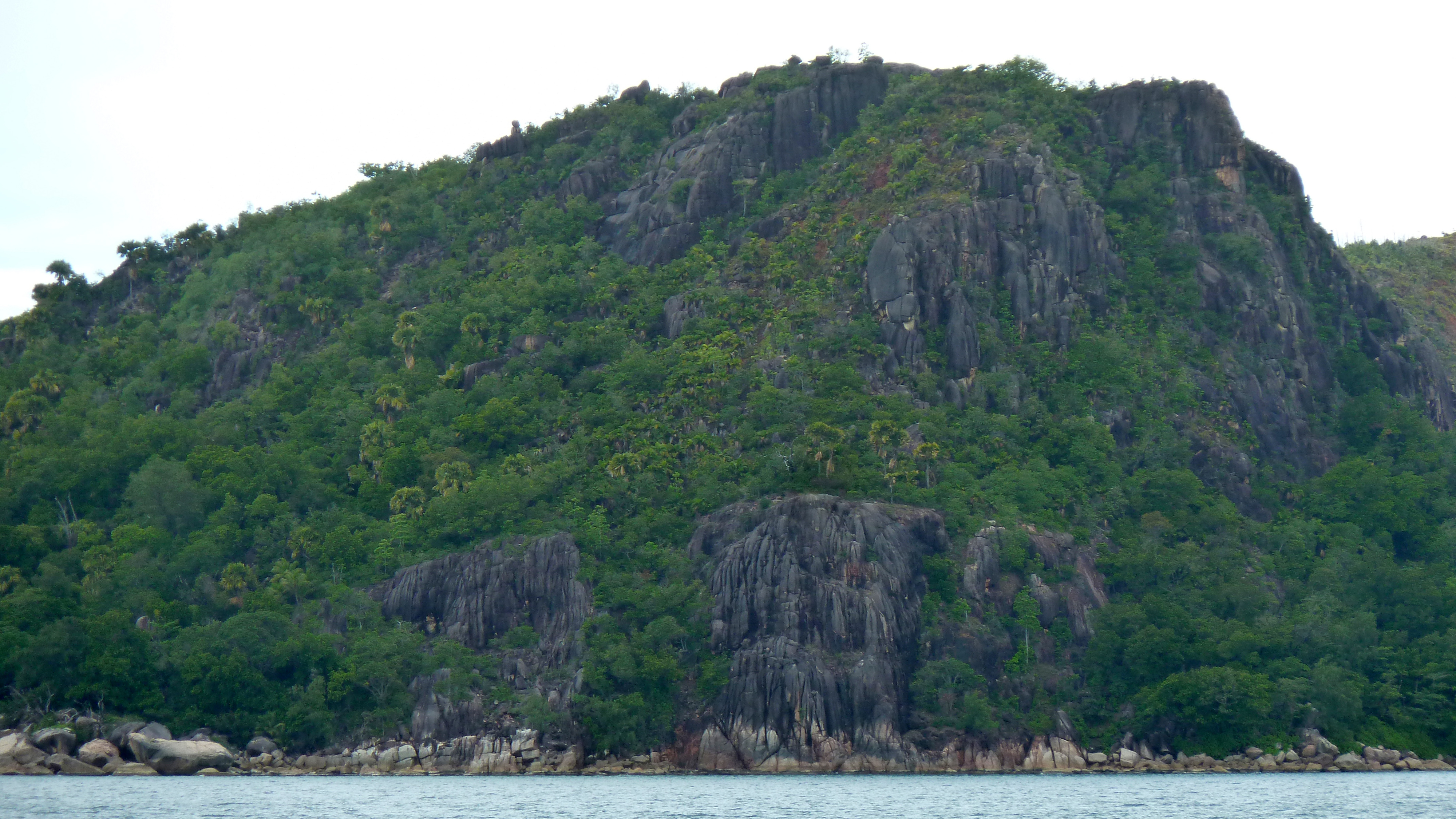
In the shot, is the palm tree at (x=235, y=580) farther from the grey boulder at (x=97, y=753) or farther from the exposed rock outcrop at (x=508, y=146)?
the exposed rock outcrop at (x=508, y=146)

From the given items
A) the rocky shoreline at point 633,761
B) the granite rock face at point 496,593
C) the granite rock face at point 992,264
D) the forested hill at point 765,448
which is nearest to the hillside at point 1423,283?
the forested hill at point 765,448

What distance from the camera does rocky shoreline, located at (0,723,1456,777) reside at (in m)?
92.7

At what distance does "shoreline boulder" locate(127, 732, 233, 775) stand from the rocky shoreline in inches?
10.7

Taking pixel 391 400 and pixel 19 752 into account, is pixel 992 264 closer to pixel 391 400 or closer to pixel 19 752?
pixel 391 400

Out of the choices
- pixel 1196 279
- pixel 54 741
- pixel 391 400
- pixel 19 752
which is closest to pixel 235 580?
pixel 54 741

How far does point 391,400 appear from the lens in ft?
411

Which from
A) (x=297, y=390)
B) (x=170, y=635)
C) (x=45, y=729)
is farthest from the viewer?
(x=297, y=390)

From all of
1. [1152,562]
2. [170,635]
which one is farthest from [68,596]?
[1152,562]

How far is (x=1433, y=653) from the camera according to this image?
100875mm

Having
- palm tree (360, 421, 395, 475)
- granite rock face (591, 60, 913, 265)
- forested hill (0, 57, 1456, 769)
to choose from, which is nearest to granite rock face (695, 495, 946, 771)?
forested hill (0, 57, 1456, 769)

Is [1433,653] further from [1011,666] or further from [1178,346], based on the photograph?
[1178,346]

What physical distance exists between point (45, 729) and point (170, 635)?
1330cm

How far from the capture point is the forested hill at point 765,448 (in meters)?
96.8

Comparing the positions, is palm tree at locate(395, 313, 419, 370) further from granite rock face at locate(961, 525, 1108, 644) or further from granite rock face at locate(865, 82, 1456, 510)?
granite rock face at locate(961, 525, 1108, 644)
